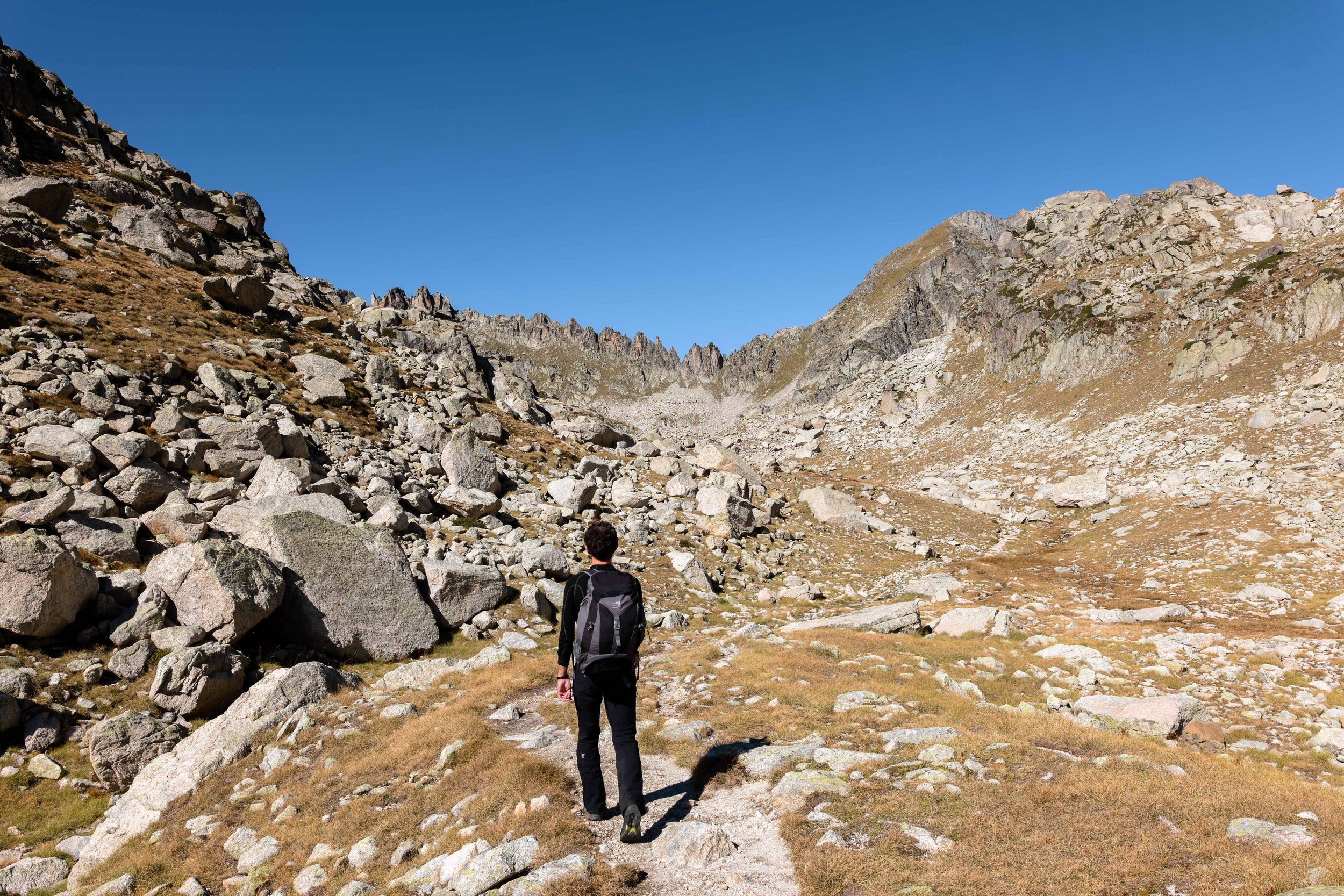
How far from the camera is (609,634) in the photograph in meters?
7.18

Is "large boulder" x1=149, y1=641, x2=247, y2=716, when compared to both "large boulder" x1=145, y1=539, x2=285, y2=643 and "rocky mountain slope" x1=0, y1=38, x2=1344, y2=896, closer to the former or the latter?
"rocky mountain slope" x1=0, y1=38, x2=1344, y2=896

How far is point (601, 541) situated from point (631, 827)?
3.49 m

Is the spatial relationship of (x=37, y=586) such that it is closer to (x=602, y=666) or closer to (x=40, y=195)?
(x=602, y=666)

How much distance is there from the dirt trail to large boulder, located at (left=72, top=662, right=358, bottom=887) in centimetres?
548

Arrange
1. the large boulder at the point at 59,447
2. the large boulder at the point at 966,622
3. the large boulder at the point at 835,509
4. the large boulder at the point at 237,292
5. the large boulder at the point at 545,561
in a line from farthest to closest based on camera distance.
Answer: the large boulder at the point at 835,509 → the large boulder at the point at 237,292 → the large boulder at the point at 966,622 → the large boulder at the point at 545,561 → the large boulder at the point at 59,447

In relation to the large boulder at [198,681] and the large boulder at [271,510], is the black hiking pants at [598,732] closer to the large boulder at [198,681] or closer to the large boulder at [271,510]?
the large boulder at [198,681]

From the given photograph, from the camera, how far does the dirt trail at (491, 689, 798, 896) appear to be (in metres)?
6.10

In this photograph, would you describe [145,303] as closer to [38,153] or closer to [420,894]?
[38,153]

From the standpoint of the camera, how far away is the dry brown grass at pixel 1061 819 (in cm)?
529

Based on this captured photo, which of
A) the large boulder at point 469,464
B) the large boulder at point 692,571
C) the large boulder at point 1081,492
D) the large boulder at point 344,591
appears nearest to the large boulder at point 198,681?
the large boulder at point 344,591

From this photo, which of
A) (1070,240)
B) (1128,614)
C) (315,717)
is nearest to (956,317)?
(1070,240)

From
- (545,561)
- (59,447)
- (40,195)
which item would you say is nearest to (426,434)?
(545,561)

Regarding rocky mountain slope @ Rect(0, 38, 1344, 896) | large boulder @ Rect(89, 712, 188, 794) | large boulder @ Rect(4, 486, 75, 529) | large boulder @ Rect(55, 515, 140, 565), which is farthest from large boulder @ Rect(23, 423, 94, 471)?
large boulder @ Rect(89, 712, 188, 794)

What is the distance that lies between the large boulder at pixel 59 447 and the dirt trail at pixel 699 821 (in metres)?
16.1
